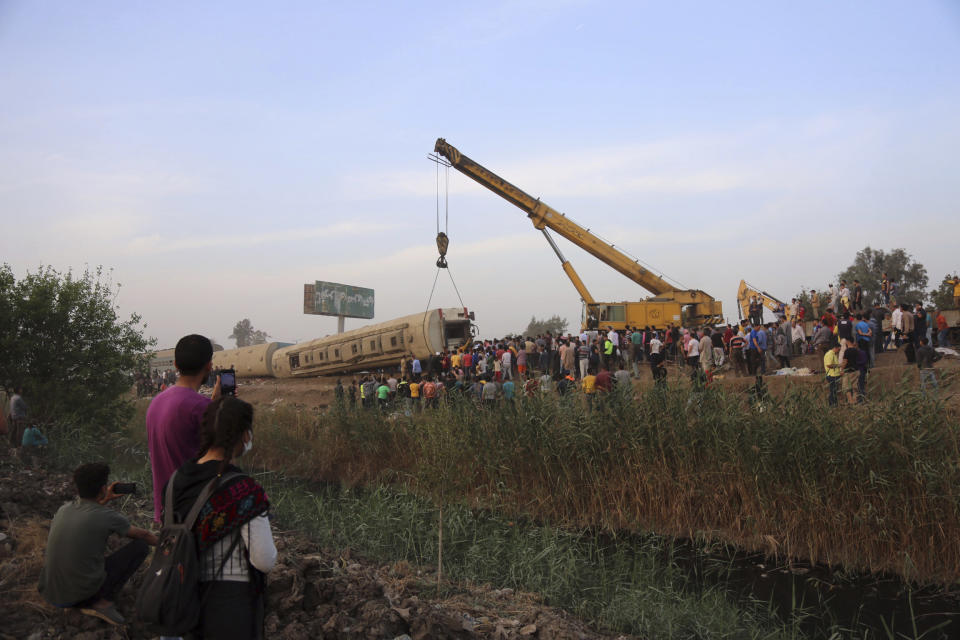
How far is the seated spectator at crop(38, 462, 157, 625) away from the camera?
13.1 feet

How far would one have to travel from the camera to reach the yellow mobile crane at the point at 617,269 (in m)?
23.0

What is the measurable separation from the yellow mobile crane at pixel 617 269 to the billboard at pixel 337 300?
2298 cm

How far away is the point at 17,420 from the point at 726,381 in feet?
47.8

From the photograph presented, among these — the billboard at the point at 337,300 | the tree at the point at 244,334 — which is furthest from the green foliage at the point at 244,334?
the billboard at the point at 337,300

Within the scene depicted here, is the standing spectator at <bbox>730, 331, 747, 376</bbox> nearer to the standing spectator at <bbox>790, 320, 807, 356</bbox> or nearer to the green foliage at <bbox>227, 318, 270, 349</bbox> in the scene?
the standing spectator at <bbox>790, 320, 807, 356</bbox>

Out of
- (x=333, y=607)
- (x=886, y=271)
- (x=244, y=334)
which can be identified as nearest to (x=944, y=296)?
(x=886, y=271)

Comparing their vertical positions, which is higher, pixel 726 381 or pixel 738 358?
pixel 738 358

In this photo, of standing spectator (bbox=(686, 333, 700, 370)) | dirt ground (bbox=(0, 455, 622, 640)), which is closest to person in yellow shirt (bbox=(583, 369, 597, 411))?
dirt ground (bbox=(0, 455, 622, 640))

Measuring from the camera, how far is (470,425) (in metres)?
10.6

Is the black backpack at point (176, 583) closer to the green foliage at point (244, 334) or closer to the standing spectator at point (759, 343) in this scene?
the standing spectator at point (759, 343)

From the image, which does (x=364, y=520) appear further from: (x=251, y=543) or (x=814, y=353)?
(x=814, y=353)

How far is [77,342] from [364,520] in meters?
11.4

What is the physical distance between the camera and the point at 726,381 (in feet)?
33.8

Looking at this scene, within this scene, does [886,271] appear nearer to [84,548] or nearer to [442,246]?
[442,246]
